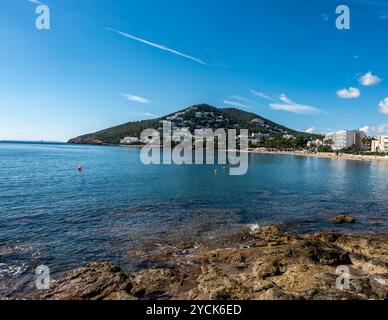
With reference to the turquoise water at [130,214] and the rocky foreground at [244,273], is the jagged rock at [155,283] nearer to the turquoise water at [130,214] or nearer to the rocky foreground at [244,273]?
the rocky foreground at [244,273]

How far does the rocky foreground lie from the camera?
1316cm

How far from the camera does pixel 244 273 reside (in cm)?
1585

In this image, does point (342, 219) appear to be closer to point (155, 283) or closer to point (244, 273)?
point (244, 273)

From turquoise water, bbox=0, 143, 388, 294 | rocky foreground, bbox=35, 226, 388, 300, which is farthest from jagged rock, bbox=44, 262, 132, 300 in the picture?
turquoise water, bbox=0, 143, 388, 294

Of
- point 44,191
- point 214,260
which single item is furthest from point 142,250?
point 44,191

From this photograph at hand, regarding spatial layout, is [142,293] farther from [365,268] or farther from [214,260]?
[365,268]

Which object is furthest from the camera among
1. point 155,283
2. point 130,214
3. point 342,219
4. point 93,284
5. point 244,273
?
point 130,214

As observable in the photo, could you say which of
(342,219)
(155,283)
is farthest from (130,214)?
(342,219)

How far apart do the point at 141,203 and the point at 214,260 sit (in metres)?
19.4

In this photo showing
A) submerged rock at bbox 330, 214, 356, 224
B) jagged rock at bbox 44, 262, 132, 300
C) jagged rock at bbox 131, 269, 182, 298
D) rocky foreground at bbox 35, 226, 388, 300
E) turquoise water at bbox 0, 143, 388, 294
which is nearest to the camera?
rocky foreground at bbox 35, 226, 388, 300

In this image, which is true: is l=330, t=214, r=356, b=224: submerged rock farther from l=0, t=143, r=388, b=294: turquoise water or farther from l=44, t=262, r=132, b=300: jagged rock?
l=44, t=262, r=132, b=300: jagged rock

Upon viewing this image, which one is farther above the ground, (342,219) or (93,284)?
(93,284)

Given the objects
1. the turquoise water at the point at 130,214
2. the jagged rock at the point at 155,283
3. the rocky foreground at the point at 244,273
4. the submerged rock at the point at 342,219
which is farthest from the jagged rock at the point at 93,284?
the submerged rock at the point at 342,219

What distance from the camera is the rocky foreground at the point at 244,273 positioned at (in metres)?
13.2
